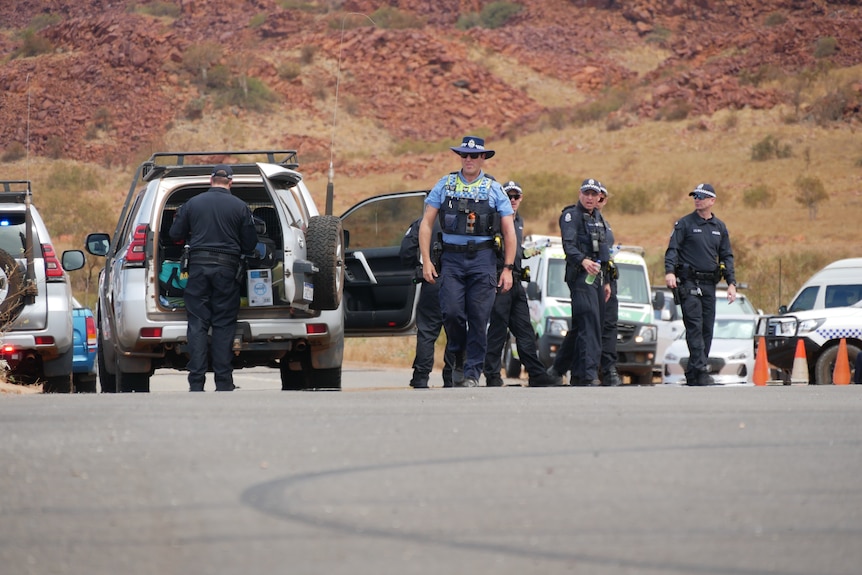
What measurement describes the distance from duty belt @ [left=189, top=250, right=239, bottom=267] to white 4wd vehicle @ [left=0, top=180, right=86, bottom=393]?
5.11 feet

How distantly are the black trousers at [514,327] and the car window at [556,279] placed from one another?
Answer: 22.5 feet

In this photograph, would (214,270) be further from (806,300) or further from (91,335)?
(806,300)

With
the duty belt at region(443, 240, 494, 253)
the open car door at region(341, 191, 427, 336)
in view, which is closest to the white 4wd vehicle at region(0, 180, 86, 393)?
the open car door at region(341, 191, 427, 336)

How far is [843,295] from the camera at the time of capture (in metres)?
18.7

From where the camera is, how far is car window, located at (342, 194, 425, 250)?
13891 millimetres

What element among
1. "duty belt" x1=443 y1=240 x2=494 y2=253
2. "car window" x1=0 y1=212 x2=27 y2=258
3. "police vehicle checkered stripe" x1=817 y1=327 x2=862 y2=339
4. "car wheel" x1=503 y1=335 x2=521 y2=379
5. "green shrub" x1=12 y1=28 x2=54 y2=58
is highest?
"green shrub" x1=12 y1=28 x2=54 y2=58

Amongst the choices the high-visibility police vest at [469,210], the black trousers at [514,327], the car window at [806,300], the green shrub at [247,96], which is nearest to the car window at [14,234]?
the high-visibility police vest at [469,210]

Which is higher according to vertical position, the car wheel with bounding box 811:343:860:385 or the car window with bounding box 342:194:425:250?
the car window with bounding box 342:194:425:250

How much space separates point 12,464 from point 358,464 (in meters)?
1.45

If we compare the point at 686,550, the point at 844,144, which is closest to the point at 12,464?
the point at 686,550

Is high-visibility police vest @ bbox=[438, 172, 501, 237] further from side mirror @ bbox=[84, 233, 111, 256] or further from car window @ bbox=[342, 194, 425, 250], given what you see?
side mirror @ bbox=[84, 233, 111, 256]

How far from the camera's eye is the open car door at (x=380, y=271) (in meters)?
13.6

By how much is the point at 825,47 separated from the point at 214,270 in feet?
210

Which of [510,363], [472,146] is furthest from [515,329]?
[510,363]
